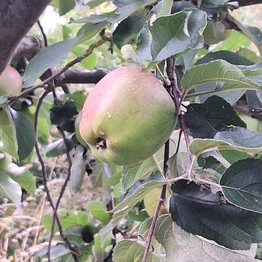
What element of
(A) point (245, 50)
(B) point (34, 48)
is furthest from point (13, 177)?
(A) point (245, 50)

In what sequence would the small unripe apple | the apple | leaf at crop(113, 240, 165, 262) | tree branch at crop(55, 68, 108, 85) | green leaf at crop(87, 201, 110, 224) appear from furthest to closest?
1. green leaf at crop(87, 201, 110, 224)
2. tree branch at crop(55, 68, 108, 85)
3. the small unripe apple
4. the apple
5. leaf at crop(113, 240, 165, 262)

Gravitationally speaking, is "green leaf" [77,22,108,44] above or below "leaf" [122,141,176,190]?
above

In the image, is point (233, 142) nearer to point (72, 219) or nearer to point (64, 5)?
point (64, 5)

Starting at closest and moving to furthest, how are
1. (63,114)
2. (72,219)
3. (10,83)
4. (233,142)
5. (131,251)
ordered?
(233,142)
(131,251)
(10,83)
(63,114)
(72,219)

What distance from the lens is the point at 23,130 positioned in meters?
0.83

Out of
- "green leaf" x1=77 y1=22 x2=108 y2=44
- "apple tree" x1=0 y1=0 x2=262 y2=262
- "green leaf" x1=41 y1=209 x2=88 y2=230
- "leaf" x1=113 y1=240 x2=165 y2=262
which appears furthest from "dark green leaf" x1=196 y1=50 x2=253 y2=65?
"green leaf" x1=41 y1=209 x2=88 y2=230

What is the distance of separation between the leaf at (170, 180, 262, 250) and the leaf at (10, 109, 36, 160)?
1.24 feet

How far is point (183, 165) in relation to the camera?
0.56 m

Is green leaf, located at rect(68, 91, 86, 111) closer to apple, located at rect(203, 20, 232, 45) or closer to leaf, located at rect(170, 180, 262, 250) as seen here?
apple, located at rect(203, 20, 232, 45)

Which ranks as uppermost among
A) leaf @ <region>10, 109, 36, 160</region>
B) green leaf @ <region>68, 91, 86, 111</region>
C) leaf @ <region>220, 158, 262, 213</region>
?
leaf @ <region>220, 158, 262, 213</region>

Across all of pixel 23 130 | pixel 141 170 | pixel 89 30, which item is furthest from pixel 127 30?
pixel 23 130

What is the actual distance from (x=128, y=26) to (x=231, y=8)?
0.15m

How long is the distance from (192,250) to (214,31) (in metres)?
0.30

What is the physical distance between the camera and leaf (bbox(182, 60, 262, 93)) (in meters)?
0.46
